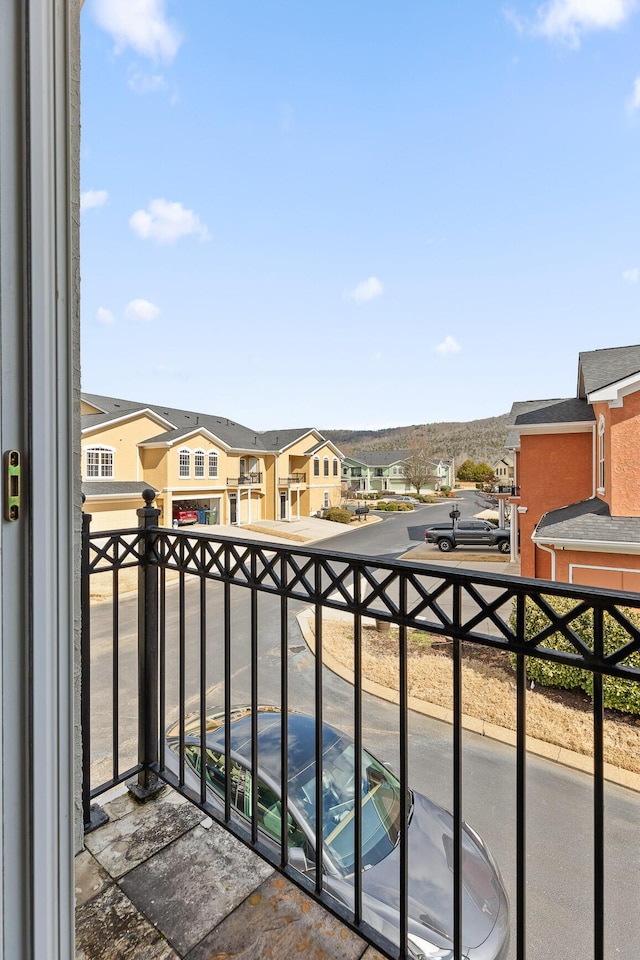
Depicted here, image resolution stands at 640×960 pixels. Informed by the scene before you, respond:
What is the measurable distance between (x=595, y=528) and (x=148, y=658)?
5162mm

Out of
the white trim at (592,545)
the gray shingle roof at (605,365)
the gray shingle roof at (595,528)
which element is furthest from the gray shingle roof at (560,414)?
the white trim at (592,545)

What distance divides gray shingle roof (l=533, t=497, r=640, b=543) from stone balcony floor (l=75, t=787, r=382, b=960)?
4.72 metres

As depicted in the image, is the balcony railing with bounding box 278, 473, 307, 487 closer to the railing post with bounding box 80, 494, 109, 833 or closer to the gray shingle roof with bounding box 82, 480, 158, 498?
the gray shingle roof with bounding box 82, 480, 158, 498

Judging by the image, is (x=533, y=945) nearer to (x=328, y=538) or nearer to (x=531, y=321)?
(x=531, y=321)

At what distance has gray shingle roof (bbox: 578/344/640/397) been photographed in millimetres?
6125

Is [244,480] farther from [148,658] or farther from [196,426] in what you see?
[148,658]

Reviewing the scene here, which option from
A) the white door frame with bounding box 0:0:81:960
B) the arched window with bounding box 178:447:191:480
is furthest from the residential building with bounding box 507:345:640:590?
the arched window with bounding box 178:447:191:480

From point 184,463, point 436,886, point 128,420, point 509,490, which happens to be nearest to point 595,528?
point 509,490

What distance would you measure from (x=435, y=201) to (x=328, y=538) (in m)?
9.03

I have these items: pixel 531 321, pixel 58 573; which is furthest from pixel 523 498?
Answer: pixel 58 573

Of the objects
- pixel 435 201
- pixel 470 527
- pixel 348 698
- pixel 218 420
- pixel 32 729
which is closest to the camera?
pixel 32 729

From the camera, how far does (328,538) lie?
1268 centimetres

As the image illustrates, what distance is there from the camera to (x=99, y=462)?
1081 centimetres

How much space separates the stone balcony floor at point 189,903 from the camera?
34.5 inches
